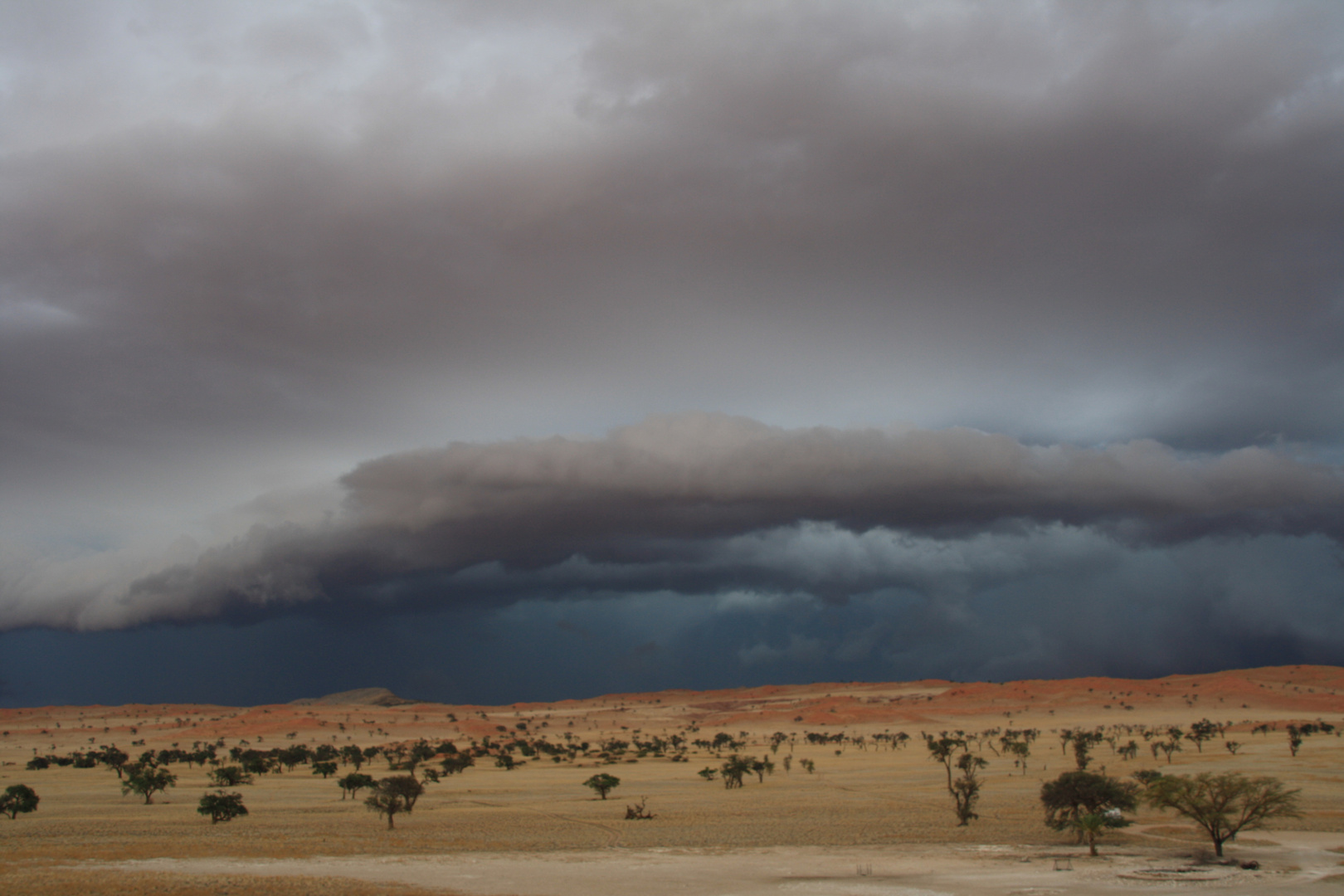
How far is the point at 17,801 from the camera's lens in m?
56.3

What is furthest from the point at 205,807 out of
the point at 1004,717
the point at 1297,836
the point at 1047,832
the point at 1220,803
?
the point at 1004,717

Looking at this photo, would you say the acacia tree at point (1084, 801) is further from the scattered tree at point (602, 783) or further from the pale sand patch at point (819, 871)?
the scattered tree at point (602, 783)

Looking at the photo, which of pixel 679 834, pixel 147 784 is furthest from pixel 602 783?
pixel 147 784

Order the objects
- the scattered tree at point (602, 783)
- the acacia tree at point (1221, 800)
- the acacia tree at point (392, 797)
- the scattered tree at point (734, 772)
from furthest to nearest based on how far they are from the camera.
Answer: the scattered tree at point (734, 772), the scattered tree at point (602, 783), the acacia tree at point (392, 797), the acacia tree at point (1221, 800)

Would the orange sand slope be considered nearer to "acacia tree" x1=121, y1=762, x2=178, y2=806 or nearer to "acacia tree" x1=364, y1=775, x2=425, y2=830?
"acacia tree" x1=121, y1=762, x2=178, y2=806

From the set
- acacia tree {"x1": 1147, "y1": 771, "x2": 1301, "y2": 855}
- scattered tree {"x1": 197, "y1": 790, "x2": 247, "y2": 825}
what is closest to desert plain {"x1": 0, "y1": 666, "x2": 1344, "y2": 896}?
scattered tree {"x1": 197, "y1": 790, "x2": 247, "y2": 825}

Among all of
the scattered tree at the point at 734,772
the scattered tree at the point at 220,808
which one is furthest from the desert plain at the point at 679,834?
the scattered tree at the point at 734,772

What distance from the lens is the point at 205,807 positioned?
5225 cm

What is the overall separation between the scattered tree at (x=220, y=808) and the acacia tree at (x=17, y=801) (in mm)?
12382

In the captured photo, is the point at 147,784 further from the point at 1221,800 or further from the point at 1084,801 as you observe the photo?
the point at 1221,800

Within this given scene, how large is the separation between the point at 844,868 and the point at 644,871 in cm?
827

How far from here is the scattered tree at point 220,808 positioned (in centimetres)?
5222

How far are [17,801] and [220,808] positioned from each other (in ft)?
50.2

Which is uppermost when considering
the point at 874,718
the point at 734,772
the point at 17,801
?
the point at 17,801
